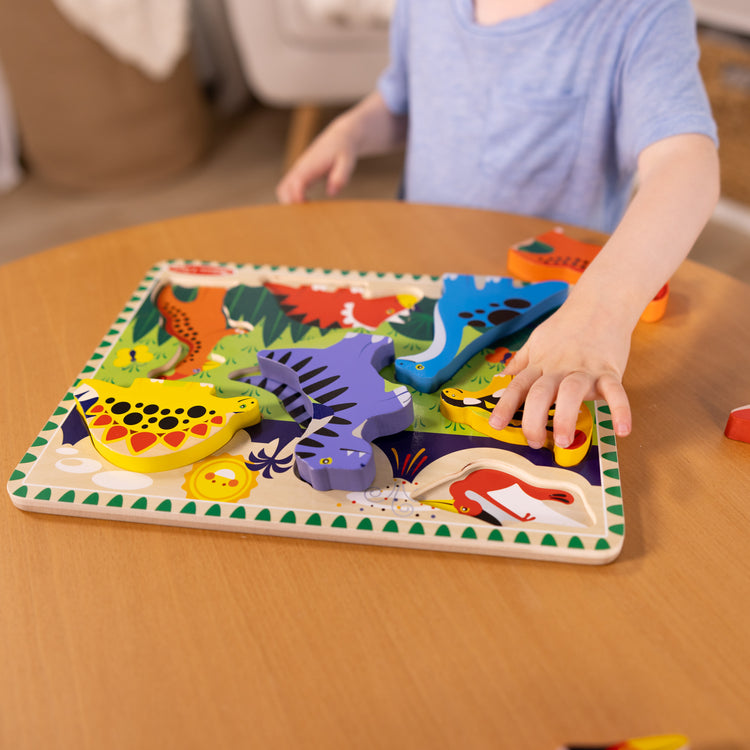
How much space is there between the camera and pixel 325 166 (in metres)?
0.85

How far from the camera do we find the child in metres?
0.50

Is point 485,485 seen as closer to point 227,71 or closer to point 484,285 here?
point 484,285

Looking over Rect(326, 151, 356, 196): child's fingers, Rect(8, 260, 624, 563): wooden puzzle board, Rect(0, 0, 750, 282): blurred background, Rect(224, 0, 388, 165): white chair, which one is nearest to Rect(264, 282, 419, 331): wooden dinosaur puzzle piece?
Rect(8, 260, 624, 563): wooden puzzle board

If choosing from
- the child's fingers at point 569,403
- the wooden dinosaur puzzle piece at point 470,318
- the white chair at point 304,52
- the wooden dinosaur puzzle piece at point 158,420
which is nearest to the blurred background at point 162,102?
the white chair at point 304,52

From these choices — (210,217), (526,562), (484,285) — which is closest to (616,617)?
(526,562)

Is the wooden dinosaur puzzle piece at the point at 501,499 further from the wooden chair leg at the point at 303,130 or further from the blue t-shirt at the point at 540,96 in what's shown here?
the wooden chair leg at the point at 303,130

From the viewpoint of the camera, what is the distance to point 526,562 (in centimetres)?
40

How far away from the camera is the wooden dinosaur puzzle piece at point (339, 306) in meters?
0.57

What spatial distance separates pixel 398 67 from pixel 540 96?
220 mm

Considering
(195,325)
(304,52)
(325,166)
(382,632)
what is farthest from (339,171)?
(304,52)

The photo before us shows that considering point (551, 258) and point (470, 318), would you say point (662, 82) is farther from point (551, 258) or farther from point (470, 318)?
point (470, 318)

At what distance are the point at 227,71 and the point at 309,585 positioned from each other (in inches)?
89.6

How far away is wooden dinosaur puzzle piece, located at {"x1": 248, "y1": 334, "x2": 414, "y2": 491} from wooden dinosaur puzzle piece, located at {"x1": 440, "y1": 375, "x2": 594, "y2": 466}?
0.03 m

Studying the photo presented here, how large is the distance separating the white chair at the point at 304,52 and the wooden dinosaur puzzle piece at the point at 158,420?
1.49 meters
